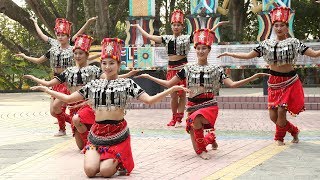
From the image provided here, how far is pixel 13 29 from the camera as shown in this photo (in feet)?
137

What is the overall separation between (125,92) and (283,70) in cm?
280

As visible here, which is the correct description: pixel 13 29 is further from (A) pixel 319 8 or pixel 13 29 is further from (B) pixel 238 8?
(A) pixel 319 8

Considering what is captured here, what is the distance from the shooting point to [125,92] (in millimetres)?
5918

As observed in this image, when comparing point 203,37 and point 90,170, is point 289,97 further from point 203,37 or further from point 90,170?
point 90,170

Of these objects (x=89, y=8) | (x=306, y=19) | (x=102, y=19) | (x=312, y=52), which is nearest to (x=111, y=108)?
(x=312, y=52)

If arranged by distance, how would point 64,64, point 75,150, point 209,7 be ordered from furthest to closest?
point 209,7
point 64,64
point 75,150

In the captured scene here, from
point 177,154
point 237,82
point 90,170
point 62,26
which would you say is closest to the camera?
point 90,170

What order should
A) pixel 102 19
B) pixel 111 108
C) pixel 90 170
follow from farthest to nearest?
1. pixel 102 19
2. pixel 111 108
3. pixel 90 170

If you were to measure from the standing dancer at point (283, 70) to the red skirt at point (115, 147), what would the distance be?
2416 millimetres

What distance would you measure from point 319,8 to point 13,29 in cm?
2366

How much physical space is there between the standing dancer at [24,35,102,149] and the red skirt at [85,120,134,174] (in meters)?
1.11

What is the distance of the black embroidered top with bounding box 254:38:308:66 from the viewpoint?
7.58 m

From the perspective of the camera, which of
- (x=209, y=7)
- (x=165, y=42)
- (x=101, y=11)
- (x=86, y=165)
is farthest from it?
(x=101, y=11)

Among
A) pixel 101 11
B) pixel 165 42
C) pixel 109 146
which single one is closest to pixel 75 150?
pixel 109 146
